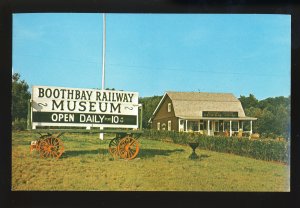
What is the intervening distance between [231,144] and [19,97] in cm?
233

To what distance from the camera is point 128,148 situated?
4680 millimetres

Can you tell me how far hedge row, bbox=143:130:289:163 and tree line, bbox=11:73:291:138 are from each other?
0.46ft

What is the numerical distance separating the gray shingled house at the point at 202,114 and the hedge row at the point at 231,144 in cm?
6

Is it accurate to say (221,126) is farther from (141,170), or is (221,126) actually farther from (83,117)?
(83,117)

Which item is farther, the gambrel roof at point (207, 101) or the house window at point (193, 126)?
the house window at point (193, 126)

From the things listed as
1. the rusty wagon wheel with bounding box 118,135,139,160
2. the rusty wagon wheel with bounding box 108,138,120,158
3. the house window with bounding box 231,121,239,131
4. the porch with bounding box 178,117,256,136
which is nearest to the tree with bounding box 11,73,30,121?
the rusty wagon wheel with bounding box 108,138,120,158

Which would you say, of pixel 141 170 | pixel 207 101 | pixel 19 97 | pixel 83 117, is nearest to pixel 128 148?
pixel 141 170

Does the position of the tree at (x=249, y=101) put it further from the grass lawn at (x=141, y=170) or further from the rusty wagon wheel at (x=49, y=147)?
the rusty wagon wheel at (x=49, y=147)

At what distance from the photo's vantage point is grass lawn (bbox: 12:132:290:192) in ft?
15.2

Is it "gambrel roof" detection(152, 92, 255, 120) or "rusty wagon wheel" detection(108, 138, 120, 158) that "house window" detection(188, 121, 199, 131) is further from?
"rusty wagon wheel" detection(108, 138, 120, 158)

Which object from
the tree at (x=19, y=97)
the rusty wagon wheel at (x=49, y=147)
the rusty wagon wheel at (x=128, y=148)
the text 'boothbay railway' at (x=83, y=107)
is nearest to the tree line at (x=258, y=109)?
the tree at (x=19, y=97)

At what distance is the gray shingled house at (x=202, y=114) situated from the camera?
15.1 feet

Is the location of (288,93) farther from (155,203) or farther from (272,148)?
(155,203)

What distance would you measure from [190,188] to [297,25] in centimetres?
206
